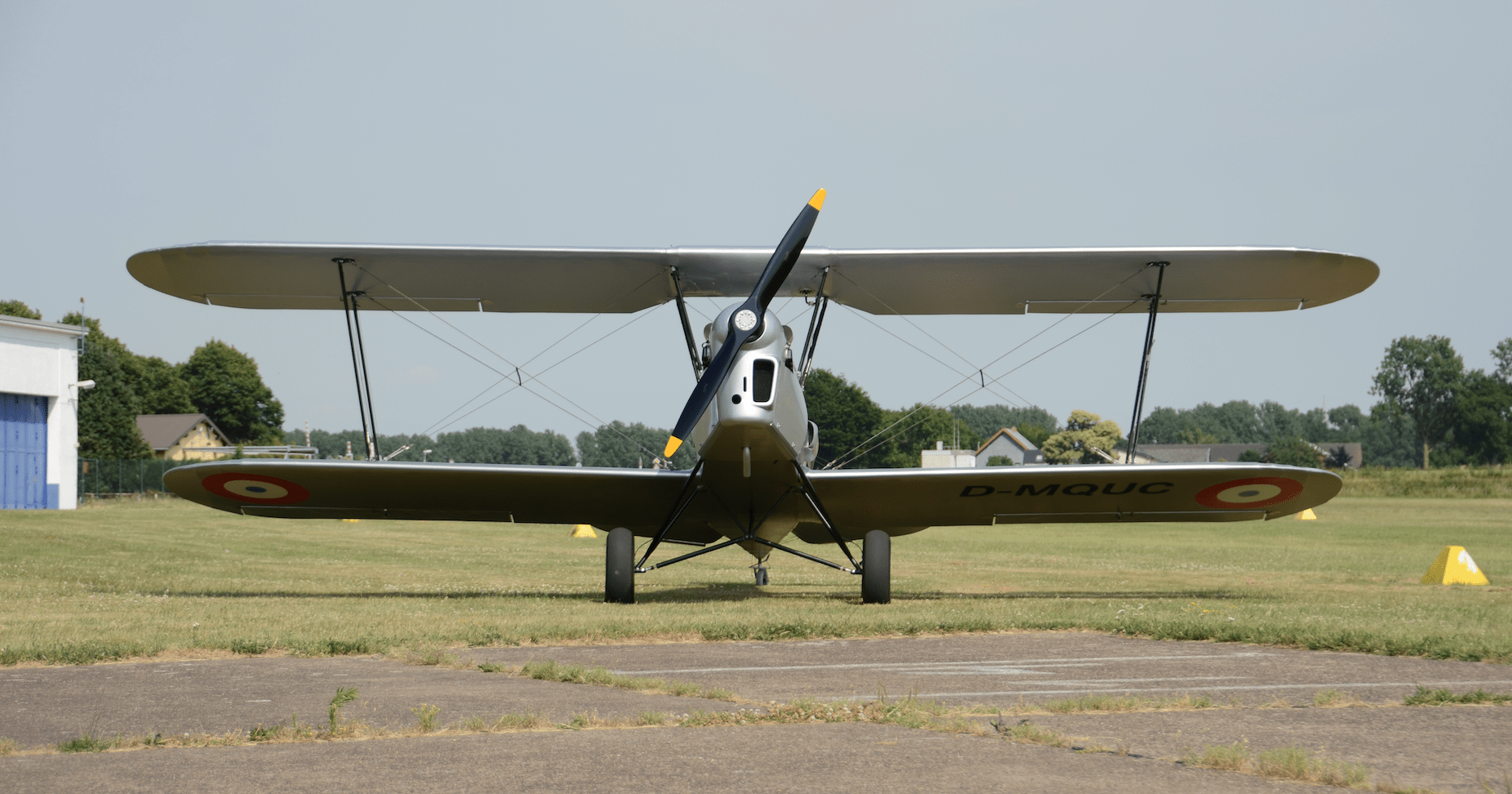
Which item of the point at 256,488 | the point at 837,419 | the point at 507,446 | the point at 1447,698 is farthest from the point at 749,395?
the point at 507,446

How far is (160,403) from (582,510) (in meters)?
89.0

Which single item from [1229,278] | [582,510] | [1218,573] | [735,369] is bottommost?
[1218,573]

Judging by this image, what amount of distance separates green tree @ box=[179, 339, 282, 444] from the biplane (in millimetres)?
85969

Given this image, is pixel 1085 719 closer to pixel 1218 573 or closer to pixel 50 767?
pixel 50 767

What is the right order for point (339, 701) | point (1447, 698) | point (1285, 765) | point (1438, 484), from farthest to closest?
point (1438, 484) < point (1447, 698) < point (339, 701) < point (1285, 765)

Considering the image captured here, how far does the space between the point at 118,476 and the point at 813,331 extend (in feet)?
161

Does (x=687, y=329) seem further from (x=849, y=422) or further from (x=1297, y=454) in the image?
(x=1297, y=454)

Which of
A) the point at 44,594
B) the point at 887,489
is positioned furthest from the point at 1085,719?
the point at 44,594

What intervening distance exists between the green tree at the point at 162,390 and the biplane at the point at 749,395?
3364 inches

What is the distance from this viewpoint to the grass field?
722 centimetres

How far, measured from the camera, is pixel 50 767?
11.8 feet

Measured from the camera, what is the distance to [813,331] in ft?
36.7

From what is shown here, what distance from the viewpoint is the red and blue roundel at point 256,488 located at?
10.6m

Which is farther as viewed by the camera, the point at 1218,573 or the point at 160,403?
the point at 160,403
